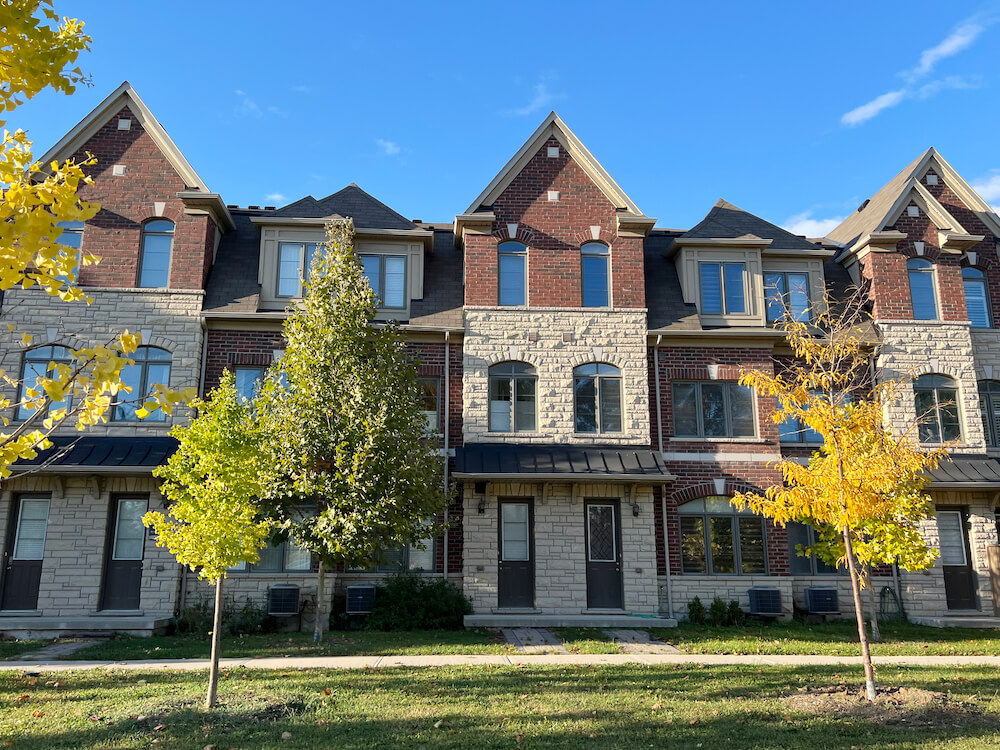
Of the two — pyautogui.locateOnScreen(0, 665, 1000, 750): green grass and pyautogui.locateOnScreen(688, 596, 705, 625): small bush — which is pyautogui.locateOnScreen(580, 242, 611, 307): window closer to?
pyautogui.locateOnScreen(688, 596, 705, 625): small bush

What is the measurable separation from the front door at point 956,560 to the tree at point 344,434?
12472 mm

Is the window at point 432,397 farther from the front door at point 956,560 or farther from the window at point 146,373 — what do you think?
the front door at point 956,560

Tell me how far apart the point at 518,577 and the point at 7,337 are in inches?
524

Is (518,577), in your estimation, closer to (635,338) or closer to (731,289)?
(635,338)

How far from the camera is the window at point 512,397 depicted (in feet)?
58.3

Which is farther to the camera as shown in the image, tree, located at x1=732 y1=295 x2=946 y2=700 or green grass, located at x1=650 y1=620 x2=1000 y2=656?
green grass, located at x1=650 y1=620 x2=1000 y2=656

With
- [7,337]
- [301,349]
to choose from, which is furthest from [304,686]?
[7,337]

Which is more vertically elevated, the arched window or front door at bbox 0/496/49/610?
the arched window

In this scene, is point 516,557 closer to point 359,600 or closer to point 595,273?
point 359,600

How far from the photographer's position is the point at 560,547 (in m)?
16.8

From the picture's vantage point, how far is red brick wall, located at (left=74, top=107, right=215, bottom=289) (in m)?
17.6

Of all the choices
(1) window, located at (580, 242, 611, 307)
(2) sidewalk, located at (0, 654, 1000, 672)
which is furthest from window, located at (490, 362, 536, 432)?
(2) sidewalk, located at (0, 654, 1000, 672)

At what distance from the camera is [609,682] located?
10109 mm

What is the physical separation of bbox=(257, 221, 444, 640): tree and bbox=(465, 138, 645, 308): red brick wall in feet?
13.6
